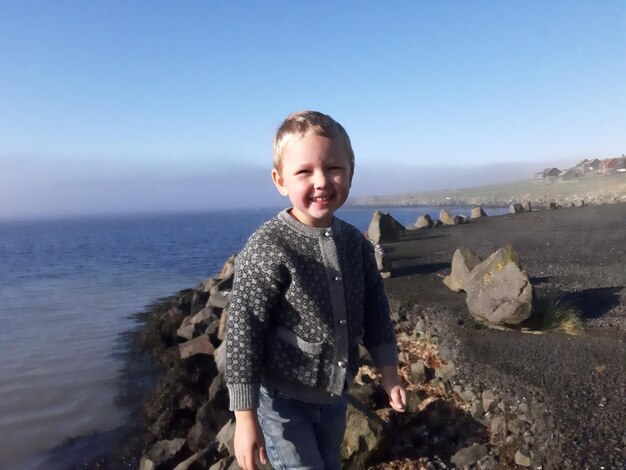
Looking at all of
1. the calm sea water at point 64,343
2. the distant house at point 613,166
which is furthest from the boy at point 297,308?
the distant house at point 613,166

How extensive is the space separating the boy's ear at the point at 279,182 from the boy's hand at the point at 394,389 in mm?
1071

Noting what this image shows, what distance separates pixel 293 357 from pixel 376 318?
1.85ft

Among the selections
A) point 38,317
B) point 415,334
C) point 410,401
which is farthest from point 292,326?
point 38,317

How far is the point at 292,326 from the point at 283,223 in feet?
1.59

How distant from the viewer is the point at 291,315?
7.98 ft

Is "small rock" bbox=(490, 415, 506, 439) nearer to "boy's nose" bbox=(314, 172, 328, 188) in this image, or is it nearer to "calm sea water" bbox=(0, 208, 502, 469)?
"boy's nose" bbox=(314, 172, 328, 188)

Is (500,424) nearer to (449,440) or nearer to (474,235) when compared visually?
(449,440)

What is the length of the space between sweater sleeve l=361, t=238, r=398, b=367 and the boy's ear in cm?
52

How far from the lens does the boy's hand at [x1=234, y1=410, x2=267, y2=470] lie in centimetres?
229

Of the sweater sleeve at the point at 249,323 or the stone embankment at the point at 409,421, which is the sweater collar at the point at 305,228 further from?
the stone embankment at the point at 409,421

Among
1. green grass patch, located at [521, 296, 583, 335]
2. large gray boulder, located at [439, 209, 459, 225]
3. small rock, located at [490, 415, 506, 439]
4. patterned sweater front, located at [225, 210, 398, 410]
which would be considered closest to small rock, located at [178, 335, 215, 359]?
green grass patch, located at [521, 296, 583, 335]

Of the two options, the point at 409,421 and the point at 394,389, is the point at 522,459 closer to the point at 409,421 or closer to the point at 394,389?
the point at 409,421

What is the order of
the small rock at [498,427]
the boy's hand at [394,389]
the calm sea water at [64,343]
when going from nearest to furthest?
the boy's hand at [394,389], the small rock at [498,427], the calm sea water at [64,343]

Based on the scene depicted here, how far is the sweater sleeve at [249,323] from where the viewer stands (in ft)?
7.55
